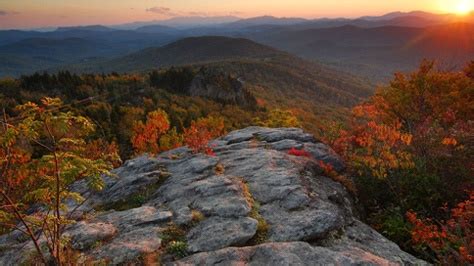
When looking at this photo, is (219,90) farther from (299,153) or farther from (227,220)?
(227,220)

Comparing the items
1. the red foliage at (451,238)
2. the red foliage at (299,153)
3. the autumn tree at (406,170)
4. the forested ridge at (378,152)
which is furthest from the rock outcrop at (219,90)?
the red foliage at (451,238)

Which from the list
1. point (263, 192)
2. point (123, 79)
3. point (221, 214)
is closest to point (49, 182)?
point (221, 214)

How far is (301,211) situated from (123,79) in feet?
304

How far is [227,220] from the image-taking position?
11844mm

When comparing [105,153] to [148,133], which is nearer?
[105,153]

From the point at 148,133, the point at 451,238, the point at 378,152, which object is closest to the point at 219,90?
the point at 148,133

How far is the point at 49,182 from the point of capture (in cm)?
887

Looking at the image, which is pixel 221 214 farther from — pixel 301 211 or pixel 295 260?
pixel 295 260

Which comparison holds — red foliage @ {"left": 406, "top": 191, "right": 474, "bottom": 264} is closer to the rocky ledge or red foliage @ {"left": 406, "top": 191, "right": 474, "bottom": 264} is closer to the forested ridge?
the forested ridge

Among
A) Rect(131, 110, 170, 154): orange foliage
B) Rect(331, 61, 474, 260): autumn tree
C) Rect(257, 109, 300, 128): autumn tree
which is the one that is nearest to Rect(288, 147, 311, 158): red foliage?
Rect(331, 61, 474, 260): autumn tree

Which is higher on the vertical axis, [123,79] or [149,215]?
[149,215]

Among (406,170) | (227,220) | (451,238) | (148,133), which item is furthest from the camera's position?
(148,133)

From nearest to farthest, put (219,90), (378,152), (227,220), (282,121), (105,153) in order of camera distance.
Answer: (227,220), (378,152), (105,153), (282,121), (219,90)

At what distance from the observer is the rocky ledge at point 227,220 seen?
10.2 meters
